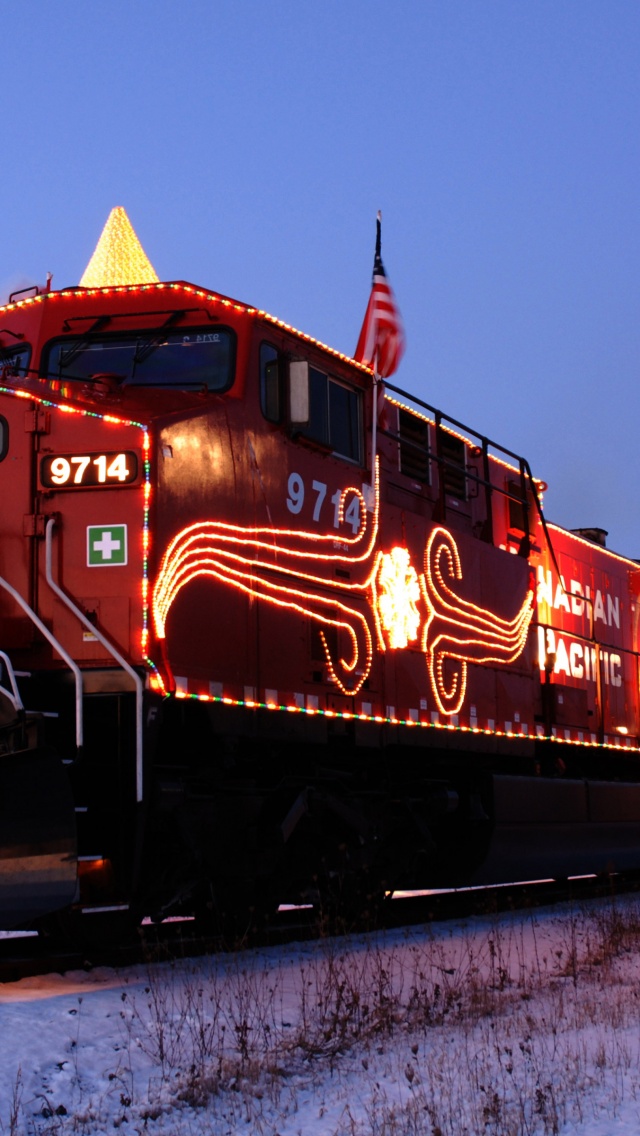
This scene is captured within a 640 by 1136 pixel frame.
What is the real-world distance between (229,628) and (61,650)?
1.31 meters

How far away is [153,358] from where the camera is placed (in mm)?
8719

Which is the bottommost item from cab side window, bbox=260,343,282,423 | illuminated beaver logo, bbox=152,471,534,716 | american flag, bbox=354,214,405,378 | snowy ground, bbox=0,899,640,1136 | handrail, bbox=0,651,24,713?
snowy ground, bbox=0,899,640,1136

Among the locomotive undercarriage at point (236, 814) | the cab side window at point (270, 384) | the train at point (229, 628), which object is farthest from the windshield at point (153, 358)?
the locomotive undercarriage at point (236, 814)

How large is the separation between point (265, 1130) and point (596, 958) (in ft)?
13.8

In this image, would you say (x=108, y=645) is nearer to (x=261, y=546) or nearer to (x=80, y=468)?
(x=80, y=468)

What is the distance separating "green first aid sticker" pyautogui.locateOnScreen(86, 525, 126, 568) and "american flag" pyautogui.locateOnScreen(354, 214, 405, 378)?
3.41 m

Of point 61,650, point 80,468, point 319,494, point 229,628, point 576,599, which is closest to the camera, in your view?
point 61,650

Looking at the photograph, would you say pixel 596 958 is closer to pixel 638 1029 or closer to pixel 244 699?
pixel 638 1029

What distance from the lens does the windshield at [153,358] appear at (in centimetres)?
861

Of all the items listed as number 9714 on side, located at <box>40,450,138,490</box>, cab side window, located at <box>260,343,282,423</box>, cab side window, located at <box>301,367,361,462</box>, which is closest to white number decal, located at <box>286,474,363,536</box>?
cab side window, located at <box>301,367,361,462</box>

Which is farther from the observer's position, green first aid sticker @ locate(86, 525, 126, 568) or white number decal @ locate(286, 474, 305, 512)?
white number decal @ locate(286, 474, 305, 512)

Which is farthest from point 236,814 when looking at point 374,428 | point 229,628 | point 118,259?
point 118,259

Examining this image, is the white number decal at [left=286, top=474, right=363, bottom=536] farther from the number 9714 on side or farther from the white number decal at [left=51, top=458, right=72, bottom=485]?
the white number decal at [left=51, top=458, right=72, bottom=485]

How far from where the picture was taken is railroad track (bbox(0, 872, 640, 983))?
738 cm
